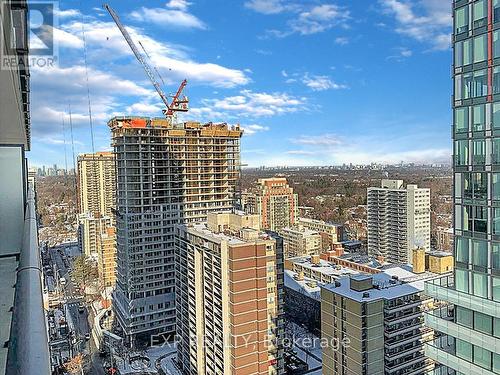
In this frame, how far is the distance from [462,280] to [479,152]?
0.66m

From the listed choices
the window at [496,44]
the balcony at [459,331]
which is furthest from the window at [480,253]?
the window at [496,44]

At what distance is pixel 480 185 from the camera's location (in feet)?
6.75

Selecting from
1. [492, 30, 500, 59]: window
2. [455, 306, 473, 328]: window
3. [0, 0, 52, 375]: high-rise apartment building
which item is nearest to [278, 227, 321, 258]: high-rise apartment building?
[455, 306, 473, 328]: window

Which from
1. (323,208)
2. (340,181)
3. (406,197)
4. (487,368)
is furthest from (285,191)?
(487,368)

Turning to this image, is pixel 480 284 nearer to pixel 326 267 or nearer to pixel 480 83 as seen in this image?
pixel 480 83

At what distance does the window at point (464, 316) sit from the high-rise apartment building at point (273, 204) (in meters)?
15.7

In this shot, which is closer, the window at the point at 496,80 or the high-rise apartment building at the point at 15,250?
the high-rise apartment building at the point at 15,250

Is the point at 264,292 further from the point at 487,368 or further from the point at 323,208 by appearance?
the point at 323,208

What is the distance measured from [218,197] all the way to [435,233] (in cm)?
966

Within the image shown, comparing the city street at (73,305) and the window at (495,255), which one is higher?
the window at (495,255)

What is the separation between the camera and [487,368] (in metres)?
2.01

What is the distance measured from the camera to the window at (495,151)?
1960mm

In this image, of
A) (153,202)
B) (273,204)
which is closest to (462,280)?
(153,202)

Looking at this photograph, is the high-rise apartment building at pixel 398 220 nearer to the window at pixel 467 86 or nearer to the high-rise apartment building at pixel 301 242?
the high-rise apartment building at pixel 301 242
